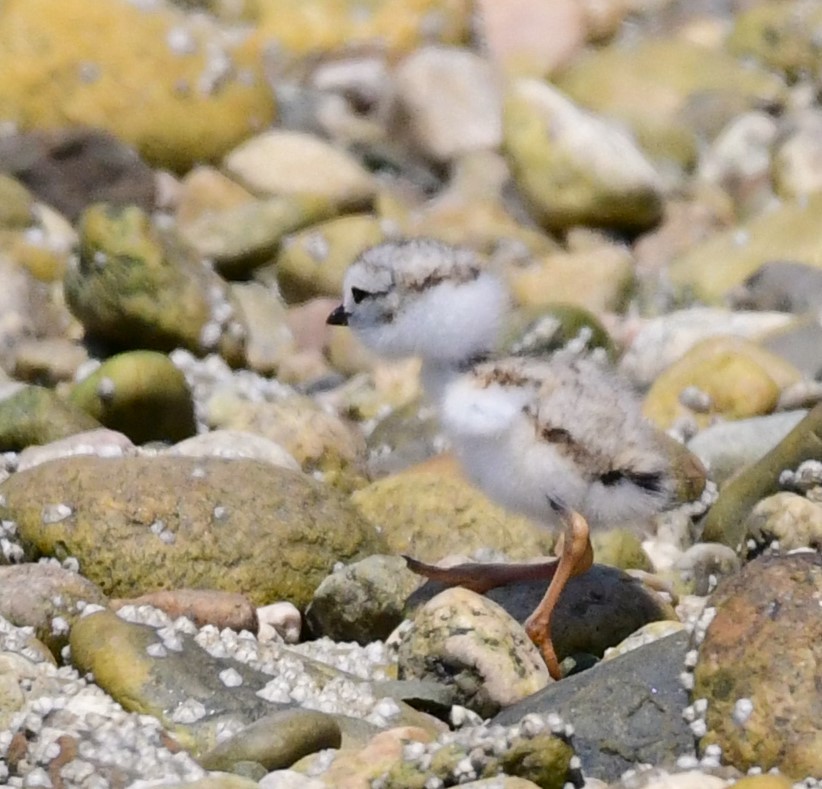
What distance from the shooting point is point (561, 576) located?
412 centimetres

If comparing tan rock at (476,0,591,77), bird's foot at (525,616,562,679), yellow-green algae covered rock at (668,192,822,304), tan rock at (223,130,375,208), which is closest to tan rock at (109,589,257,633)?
bird's foot at (525,616,562,679)

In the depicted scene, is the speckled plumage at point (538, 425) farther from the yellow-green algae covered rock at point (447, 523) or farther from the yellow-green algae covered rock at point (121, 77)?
the yellow-green algae covered rock at point (121, 77)

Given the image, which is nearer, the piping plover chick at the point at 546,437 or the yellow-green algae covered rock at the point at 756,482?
the piping plover chick at the point at 546,437

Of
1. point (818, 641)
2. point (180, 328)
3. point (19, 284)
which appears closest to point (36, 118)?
point (19, 284)

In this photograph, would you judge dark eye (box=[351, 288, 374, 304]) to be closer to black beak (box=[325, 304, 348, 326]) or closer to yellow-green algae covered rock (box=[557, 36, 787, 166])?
black beak (box=[325, 304, 348, 326])

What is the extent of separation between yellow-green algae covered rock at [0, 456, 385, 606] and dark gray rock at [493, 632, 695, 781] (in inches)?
39.5

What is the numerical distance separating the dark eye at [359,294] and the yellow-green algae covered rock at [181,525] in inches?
22.6

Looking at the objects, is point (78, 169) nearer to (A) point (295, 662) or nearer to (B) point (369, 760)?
(A) point (295, 662)

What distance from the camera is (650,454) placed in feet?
13.7

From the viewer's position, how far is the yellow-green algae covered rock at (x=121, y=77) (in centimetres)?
887

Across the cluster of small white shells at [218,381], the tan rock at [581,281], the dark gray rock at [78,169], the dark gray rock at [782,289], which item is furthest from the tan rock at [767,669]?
the dark gray rock at [78,169]

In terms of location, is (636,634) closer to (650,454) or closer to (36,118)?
(650,454)

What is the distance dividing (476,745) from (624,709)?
51 cm

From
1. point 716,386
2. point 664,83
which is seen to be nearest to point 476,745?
point 716,386
